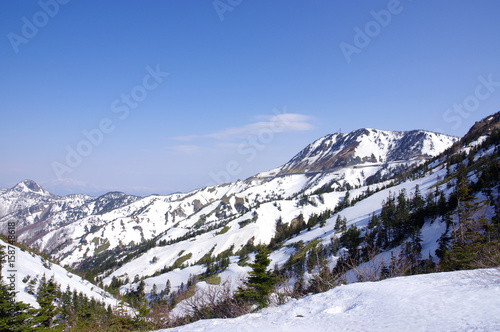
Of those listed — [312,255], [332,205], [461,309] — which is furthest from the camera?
[332,205]

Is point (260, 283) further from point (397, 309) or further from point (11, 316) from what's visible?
point (11, 316)

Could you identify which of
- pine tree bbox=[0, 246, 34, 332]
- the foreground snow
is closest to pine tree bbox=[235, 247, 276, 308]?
the foreground snow

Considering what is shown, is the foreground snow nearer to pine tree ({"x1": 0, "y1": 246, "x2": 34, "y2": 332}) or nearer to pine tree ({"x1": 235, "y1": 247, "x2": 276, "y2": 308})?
pine tree ({"x1": 235, "y1": 247, "x2": 276, "y2": 308})

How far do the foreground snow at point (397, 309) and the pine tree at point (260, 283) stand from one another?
2.36 meters

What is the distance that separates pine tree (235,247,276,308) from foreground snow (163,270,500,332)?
7.75ft

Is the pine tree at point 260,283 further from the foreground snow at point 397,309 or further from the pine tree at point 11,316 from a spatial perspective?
the pine tree at point 11,316

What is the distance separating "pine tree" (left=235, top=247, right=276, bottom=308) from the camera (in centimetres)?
1612

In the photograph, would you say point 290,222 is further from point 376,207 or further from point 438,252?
point 438,252

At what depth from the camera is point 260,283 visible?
16.7 m

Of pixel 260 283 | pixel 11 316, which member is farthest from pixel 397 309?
pixel 11 316

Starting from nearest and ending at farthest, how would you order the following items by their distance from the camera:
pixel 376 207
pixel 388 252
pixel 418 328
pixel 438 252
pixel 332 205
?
1. pixel 418 328
2. pixel 438 252
3. pixel 388 252
4. pixel 376 207
5. pixel 332 205

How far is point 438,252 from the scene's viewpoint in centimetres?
3750

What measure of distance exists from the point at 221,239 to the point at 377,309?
502 feet

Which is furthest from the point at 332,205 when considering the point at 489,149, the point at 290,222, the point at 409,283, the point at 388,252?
the point at 409,283
